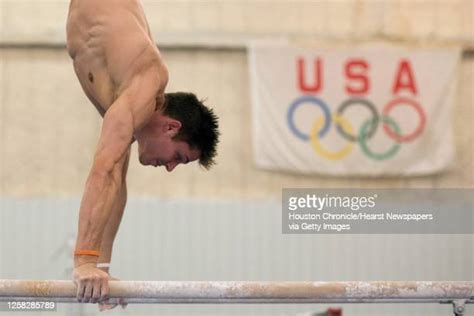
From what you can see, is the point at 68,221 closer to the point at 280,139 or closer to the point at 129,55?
the point at 280,139

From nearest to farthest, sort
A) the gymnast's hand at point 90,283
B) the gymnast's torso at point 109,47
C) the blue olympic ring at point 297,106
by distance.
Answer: the gymnast's hand at point 90,283
the gymnast's torso at point 109,47
the blue olympic ring at point 297,106

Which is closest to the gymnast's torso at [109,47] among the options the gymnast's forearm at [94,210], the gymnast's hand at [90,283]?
the gymnast's forearm at [94,210]

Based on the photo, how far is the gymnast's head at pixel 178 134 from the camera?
420 centimetres

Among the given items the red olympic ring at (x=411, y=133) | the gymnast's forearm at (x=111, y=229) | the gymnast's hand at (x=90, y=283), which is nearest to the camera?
the gymnast's hand at (x=90, y=283)

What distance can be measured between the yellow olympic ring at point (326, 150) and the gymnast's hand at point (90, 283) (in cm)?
616

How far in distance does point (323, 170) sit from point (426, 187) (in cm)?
108

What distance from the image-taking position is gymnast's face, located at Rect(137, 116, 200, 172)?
4.19m

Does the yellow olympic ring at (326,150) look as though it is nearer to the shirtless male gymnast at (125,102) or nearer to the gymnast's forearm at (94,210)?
the shirtless male gymnast at (125,102)

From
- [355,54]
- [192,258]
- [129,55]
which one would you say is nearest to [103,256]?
[129,55]

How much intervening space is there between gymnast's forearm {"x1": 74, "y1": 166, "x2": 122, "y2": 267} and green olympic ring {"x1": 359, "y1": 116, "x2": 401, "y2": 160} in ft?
20.5

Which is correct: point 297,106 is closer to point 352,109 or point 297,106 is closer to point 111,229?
point 352,109

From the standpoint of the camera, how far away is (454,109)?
9.96 m

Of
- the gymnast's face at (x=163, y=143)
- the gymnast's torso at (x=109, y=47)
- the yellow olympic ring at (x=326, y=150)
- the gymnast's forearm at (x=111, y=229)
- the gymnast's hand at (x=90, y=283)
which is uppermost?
the yellow olympic ring at (x=326, y=150)

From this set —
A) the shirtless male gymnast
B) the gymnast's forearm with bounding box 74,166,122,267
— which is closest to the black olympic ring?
the shirtless male gymnast
